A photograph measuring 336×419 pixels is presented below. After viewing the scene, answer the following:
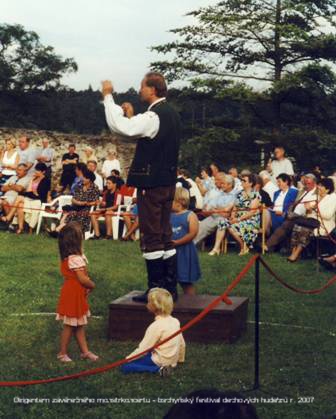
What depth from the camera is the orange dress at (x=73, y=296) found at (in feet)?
19.3

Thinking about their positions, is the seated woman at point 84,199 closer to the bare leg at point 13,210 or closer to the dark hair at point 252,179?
the bare leg at point 13,210

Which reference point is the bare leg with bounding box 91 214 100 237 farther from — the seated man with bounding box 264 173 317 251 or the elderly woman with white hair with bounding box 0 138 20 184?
the seated man with bounding box 264 173 317 251

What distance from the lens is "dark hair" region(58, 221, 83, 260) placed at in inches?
232

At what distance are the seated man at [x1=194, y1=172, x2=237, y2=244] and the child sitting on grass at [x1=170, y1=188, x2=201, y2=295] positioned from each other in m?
4.56

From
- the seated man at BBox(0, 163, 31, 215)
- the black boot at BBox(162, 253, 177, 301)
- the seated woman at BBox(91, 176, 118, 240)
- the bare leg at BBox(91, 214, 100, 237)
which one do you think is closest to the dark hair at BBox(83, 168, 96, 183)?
the seated woman at BBox(91, 176, 118, 240)

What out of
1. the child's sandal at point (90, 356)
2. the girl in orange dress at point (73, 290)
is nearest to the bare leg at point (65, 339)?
the girl in orange dress at point (73, 290)

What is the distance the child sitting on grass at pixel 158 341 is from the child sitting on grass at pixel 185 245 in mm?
1301

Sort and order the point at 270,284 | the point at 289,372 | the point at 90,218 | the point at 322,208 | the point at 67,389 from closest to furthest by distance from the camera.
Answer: the point at 67,389 → the point at 289,372 → the point at 270,284 → the point at 322,208 → the point at 90,218

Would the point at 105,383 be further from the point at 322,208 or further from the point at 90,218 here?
the point at 90,218

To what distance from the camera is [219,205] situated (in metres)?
11.9

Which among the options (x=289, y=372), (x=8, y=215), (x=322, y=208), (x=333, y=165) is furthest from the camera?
(x=333, y=165)

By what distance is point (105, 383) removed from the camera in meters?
5.31

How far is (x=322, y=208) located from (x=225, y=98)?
431 inches

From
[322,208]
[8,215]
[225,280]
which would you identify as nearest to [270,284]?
[225,280]
